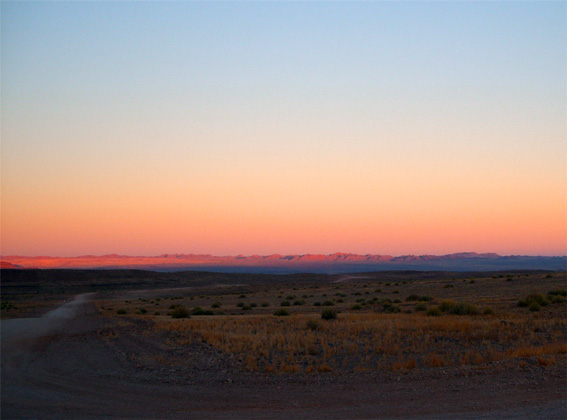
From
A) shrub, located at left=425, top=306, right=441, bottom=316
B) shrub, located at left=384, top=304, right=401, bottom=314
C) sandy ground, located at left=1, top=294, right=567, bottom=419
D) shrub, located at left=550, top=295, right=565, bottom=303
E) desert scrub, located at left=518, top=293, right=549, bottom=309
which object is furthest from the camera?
shrub, located at left=550, top=295, right=565, bottom=303

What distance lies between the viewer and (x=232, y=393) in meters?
12.4

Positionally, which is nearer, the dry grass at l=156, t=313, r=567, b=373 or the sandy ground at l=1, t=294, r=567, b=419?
the sandy ground at l=1, t=294, r=567, b=419

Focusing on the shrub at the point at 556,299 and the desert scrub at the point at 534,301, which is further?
the shrub at the point at 556,299

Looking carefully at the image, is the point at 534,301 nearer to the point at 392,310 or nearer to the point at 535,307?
the point at 535,307

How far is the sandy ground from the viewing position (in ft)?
34.3

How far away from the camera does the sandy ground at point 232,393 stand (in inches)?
412

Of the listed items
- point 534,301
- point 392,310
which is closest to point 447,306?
point 392,310

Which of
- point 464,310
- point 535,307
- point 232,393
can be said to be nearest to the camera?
point 232,393

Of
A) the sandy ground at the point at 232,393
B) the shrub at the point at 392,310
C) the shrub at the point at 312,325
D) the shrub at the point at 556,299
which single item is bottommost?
the shrub at the point at 392,310

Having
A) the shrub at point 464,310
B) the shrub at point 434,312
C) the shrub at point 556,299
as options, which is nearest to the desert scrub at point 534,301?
the shrub at point 556,299

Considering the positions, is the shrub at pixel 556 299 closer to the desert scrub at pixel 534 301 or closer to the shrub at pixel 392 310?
the desert scrub at pixel 534 301

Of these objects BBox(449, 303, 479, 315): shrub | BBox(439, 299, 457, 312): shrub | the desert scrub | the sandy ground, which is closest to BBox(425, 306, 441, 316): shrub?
BBox(439, 299, 457, 312): shrub

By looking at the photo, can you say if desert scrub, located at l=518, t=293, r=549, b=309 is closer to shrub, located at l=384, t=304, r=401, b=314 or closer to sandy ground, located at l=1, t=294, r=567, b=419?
shrub, located at l=384, t=304, r=401, b=314

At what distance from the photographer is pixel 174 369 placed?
618 inches
